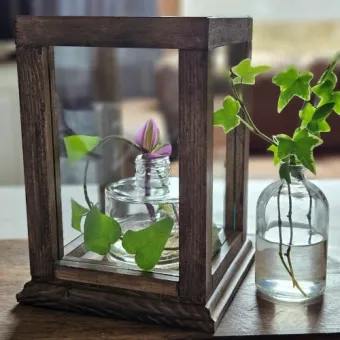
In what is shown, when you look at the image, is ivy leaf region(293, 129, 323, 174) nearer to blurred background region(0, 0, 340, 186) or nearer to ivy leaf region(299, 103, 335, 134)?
ivy leaf region(299, 103, 335, 134)

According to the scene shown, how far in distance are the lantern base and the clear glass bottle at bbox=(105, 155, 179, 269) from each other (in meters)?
0.05

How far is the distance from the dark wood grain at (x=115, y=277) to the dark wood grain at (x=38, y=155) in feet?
0.08

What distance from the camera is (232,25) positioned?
76 centimetres

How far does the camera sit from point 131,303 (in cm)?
76

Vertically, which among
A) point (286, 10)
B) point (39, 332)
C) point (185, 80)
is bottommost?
point (39, 332)

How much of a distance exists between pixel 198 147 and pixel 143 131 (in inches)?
6.3

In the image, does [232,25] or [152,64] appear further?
[152,64]

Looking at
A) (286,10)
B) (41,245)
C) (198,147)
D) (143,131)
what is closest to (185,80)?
(198,147)

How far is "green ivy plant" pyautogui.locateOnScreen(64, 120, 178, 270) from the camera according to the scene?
2.47 feet

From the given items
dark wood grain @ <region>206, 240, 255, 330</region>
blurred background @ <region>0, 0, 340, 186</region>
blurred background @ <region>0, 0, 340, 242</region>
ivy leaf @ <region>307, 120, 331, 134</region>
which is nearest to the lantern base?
→ dark wood grain @ <region>206, 240, 255, 330</region>

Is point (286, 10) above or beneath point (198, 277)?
above

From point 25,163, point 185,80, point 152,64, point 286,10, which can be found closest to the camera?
point 185,80

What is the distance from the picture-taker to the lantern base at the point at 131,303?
740 mm

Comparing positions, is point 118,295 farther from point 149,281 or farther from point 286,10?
point 286,10
